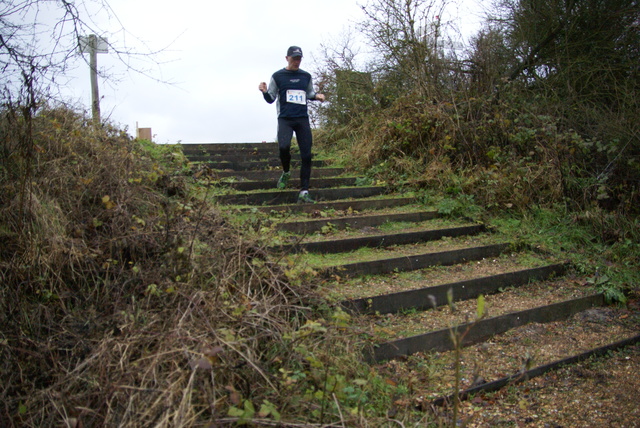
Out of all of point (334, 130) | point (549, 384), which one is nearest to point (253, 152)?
point (334, 130)

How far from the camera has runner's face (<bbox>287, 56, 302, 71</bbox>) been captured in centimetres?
694

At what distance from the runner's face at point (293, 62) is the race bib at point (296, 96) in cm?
34

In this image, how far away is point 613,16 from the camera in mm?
9602

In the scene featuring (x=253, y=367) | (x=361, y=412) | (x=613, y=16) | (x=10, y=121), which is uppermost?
(x=613, y=16)

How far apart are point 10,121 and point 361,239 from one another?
378cm

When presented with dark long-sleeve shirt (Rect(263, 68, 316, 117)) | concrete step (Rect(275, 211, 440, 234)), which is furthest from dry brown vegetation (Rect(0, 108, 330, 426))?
dark long-sleeve shirt (Rect(263, 68, 316, 117))

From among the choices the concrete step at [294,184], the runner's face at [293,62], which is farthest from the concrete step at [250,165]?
the runner's face at [293,62]

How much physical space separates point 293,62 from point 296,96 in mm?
487

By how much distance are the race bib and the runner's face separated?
342 mm

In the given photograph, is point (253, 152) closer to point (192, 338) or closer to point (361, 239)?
point (361, 239)

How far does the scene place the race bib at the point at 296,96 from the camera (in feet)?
22.6

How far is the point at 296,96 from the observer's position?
6914 mm

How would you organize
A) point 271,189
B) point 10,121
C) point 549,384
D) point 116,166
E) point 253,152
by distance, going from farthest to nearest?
point 253,152
point 271,189
point 116,166
point 10,121
point 549,384

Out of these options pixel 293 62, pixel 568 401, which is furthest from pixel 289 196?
pixel 568 401
